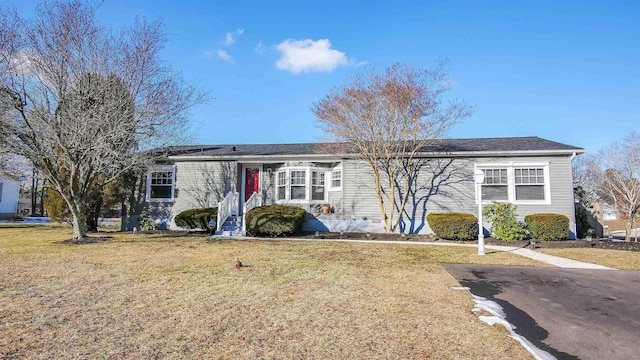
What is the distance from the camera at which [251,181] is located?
16828mm

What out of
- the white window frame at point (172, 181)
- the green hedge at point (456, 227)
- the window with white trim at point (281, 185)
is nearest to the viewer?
the green hedge at point (456, 227)

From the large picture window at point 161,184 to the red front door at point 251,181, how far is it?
11.6 feet

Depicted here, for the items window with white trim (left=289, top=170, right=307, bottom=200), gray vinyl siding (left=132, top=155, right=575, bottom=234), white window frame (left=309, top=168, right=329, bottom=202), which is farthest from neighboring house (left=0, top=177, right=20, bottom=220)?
white window frame (left=309, top=168, right=329, bottom=202)

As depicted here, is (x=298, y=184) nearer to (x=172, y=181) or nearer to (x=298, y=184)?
(x=298, y=184)

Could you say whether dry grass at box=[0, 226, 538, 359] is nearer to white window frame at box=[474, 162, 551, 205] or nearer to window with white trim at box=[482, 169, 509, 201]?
window with white trim at box=[482, 169, 509, 201]

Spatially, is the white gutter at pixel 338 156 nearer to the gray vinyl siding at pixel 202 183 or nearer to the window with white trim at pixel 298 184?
the gray vinyl siding at pixel 202 183

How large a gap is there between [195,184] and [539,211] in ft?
51.0

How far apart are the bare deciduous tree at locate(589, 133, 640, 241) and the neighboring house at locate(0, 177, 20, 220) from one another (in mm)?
38678

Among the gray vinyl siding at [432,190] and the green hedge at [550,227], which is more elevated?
the gray vinyl siding at [432,190]

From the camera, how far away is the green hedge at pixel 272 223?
1351 centimetres

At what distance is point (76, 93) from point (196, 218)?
21.8 feet

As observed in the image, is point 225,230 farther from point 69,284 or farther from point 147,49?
point 69,284

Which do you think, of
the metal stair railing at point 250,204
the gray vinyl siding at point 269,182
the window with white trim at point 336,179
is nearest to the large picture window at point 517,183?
the window with white trim at point 336,179

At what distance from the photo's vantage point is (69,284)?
558 centimetres
